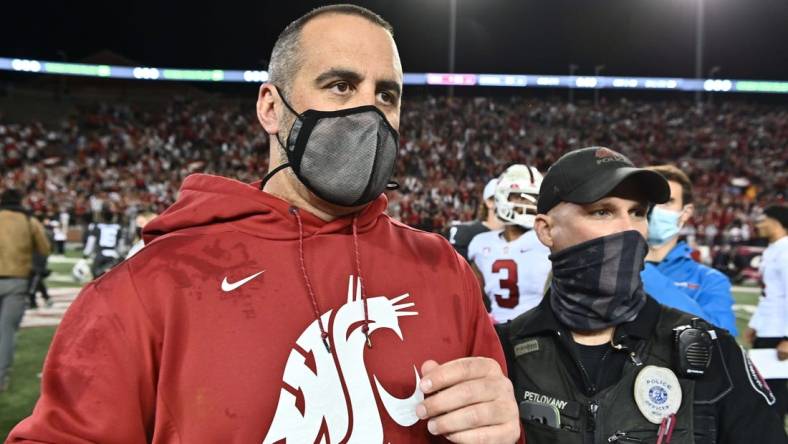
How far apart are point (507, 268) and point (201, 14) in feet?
160

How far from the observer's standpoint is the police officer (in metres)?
1.52

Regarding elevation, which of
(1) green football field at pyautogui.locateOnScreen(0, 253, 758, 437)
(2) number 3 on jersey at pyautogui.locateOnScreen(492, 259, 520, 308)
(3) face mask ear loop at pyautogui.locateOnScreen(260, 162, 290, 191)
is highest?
(3) face mask ear loop at pyautogui.locateOnScreen(260, 162, 290, 191)

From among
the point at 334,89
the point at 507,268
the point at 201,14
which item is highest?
the point at 201,14

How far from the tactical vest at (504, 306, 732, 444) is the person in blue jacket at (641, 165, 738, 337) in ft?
5.15

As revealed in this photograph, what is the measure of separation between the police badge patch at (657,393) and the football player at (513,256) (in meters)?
2.22

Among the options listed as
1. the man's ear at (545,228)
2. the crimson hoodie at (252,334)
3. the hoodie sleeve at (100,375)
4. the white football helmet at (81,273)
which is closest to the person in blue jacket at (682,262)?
the man's ear at (545,228)

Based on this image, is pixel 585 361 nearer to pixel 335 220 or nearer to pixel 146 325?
pixel 335 220

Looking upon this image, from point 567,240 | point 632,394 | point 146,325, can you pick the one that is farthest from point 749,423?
point 146,325

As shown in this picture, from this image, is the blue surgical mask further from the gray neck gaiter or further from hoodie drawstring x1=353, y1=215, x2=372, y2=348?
hoodie drawstring x1=353, y1=215, x2=372, y2=348

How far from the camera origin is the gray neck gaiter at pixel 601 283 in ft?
5.65

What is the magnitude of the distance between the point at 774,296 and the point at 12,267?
6.78 m

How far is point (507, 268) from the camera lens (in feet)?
12.7

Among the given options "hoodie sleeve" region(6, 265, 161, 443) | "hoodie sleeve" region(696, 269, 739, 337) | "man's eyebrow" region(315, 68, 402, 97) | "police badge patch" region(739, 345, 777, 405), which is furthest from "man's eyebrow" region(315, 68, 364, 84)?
"hoodie sleeve" region(696, 269, 739, 337)

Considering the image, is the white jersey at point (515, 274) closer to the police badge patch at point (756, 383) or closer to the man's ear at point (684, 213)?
the man's ear at point (684, 213)
